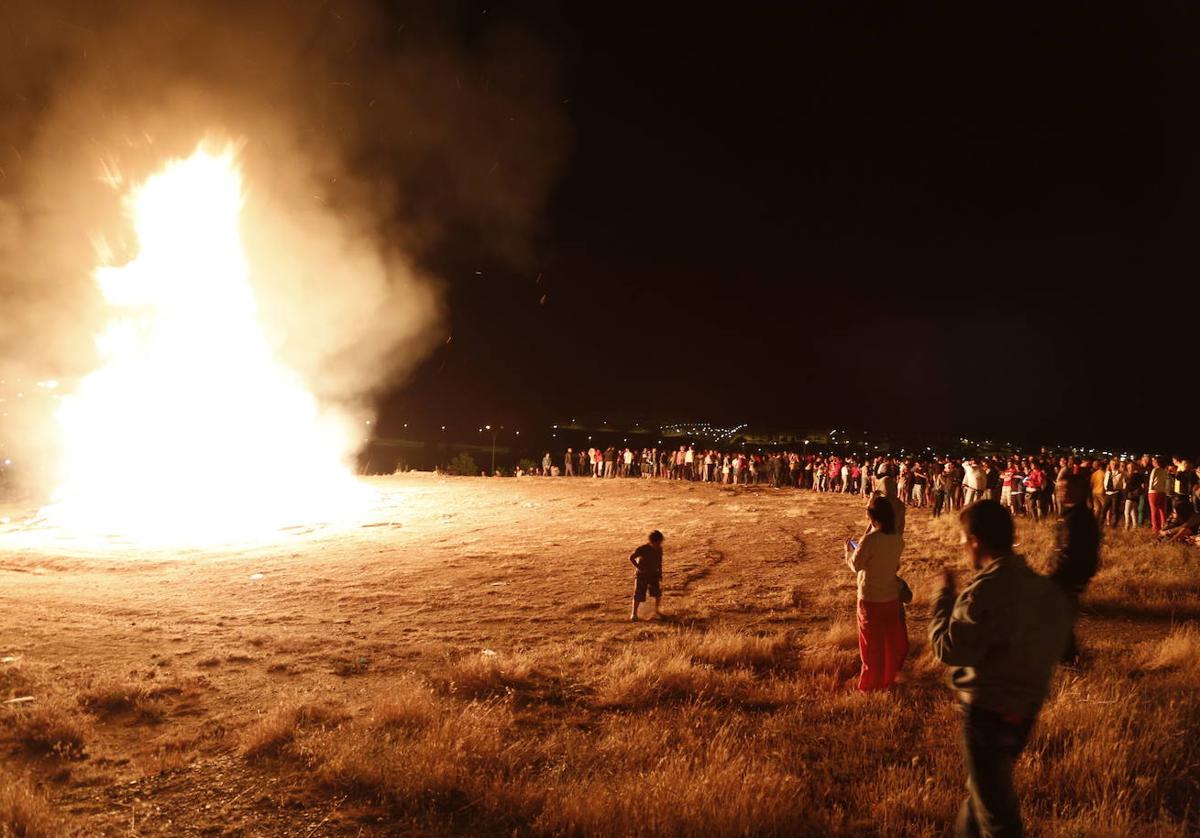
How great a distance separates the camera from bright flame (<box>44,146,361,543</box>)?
24.3 metres

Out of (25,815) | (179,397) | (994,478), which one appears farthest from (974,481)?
(179,397)

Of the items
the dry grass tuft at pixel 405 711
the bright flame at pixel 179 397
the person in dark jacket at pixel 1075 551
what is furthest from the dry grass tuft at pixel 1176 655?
the bright flame at pixel 179 397

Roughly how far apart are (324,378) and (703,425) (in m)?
132

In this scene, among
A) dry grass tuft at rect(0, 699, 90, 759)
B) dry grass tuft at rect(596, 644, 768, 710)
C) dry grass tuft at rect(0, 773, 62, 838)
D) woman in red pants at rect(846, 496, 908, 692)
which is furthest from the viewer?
dry grass tuft at rect(596, 644, 768, 710)

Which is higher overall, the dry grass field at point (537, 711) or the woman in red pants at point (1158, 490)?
the woman in red pants at point (1158, 490)

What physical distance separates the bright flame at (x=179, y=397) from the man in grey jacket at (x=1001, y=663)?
68.6 ft

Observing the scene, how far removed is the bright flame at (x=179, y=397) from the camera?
958 inches

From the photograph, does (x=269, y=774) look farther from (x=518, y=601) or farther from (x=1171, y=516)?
(x=1171, y=516)

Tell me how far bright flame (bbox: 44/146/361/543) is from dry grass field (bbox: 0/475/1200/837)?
1194 cm

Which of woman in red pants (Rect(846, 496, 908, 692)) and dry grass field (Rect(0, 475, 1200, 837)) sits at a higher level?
woman in red pants (Rect(846, 496, 908, 692))

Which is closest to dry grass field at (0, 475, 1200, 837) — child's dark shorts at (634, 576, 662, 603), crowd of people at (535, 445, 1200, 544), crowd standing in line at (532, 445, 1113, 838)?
child's dark shorts at (634, 576, 662, 603)

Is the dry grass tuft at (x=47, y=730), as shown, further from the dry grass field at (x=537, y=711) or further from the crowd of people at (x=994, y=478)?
the crowd of people at (x=994, y=478)

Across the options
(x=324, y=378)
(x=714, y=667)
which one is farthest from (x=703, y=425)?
(x=714, y=667)

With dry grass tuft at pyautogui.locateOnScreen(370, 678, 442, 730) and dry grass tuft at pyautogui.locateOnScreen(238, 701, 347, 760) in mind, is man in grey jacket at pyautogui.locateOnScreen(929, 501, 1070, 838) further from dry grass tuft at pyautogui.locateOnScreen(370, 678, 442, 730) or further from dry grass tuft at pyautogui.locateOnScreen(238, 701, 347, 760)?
dry grass tuft at pyautogui.locateOnScreen(238, 701, 347, 760)
